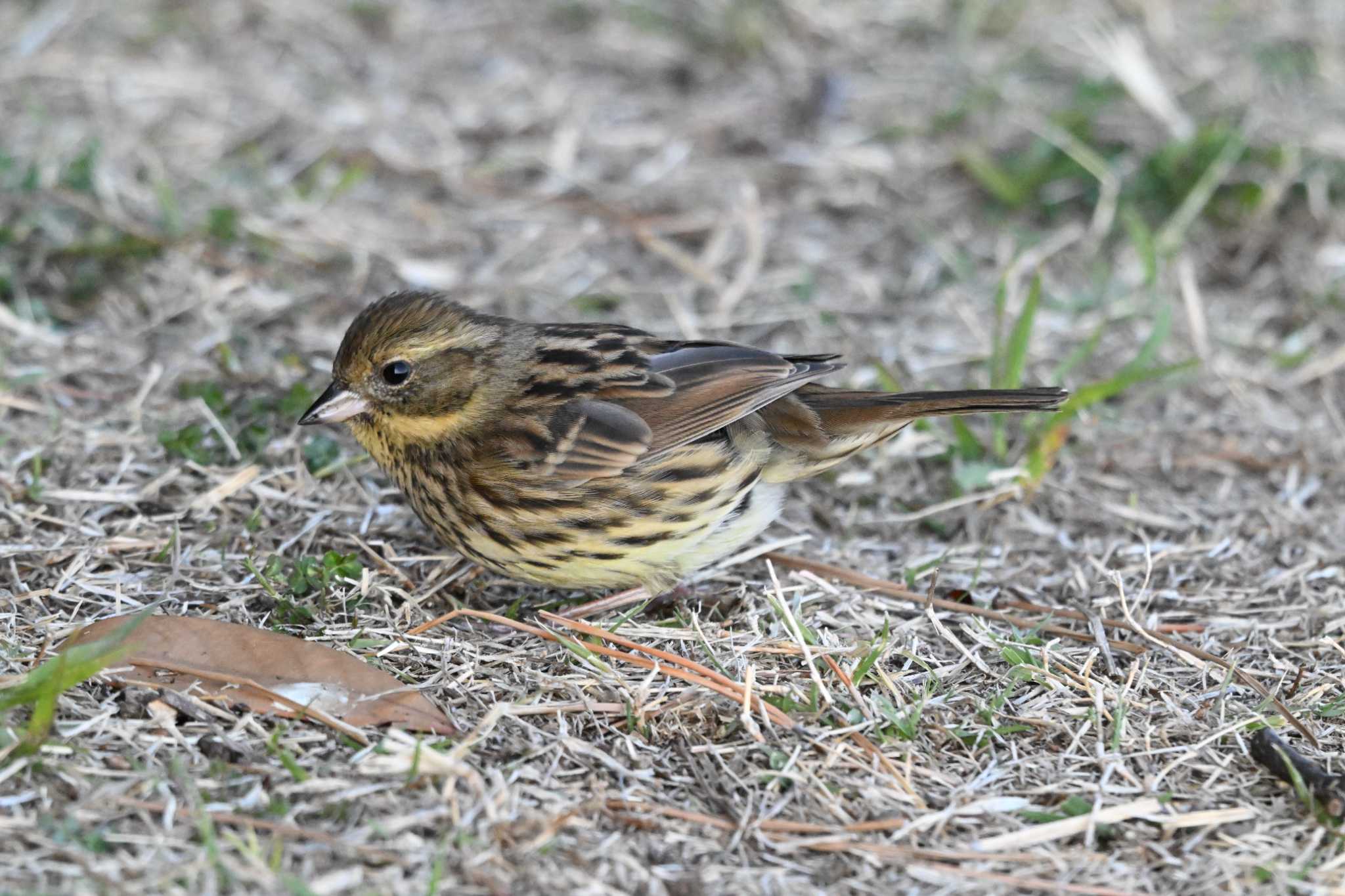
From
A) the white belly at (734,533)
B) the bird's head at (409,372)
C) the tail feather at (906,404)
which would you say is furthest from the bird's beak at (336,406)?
the tail feather at (906,404)

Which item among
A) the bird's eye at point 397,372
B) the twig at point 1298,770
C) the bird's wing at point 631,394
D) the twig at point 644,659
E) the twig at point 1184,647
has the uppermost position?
the bird's eye at point 397,372

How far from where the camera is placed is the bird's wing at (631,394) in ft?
14.9

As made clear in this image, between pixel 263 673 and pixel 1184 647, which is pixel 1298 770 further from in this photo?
pixel 263 673

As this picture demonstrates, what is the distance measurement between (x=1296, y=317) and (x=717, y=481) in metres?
3.31

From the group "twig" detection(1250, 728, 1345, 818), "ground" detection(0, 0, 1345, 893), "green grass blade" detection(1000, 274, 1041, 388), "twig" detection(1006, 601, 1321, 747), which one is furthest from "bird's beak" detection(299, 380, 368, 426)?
"twig" detection(1250, 728, 1345, 818)

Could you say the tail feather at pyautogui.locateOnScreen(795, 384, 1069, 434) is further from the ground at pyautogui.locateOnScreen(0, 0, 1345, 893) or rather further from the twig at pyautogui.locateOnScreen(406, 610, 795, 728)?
the twig at pyautogui.locateOnScreen(406, 610, 795, 728)

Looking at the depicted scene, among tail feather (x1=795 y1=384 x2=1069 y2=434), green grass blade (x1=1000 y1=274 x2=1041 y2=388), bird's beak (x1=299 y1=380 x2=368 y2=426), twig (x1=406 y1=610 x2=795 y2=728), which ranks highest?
bird's beak (x1=299 y1=380 x2=368 y2=426)

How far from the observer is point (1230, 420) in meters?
5.91

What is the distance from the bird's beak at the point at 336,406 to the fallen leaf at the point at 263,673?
0.75 meters

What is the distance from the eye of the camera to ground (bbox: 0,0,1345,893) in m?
3.56

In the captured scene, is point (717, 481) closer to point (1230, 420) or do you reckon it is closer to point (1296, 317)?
point (1230, 420)

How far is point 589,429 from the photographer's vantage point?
179 inches

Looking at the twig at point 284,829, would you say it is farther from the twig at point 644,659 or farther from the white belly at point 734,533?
the white belly at point 734,533

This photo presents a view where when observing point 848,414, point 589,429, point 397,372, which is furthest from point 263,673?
point 848,414
